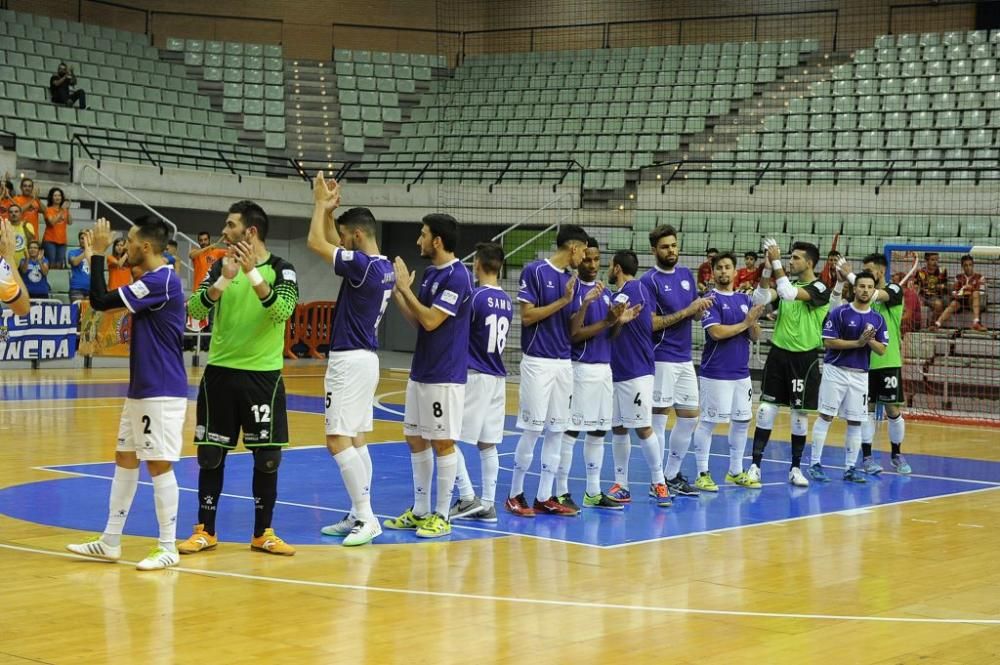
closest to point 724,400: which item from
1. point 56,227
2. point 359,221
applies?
point 359,221

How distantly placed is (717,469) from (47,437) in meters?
7.34

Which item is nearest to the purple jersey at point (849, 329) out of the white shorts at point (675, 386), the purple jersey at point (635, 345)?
the white shorts at point (675, 386)

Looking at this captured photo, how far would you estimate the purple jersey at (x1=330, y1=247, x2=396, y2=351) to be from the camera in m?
9.16

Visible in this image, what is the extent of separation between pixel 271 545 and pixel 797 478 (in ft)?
20.4

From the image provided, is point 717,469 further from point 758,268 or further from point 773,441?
point 758,268

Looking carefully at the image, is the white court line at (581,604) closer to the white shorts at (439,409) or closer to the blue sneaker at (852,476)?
the white shorts at (439,409)

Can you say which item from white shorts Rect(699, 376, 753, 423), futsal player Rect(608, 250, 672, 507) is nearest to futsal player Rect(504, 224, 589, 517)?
futsal player Rect(608, 250, 672, 507)

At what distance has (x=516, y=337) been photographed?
27.5 m

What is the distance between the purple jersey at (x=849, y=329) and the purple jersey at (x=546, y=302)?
13.8ft

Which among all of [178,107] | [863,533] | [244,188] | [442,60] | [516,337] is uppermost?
[442,60]

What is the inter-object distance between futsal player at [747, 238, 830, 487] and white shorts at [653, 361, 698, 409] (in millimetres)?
1339

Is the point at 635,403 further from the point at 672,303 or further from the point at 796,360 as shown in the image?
the point at 796,360

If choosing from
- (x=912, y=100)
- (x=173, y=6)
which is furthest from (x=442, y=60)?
(x=912, y=100)

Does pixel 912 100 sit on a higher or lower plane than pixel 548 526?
higher
